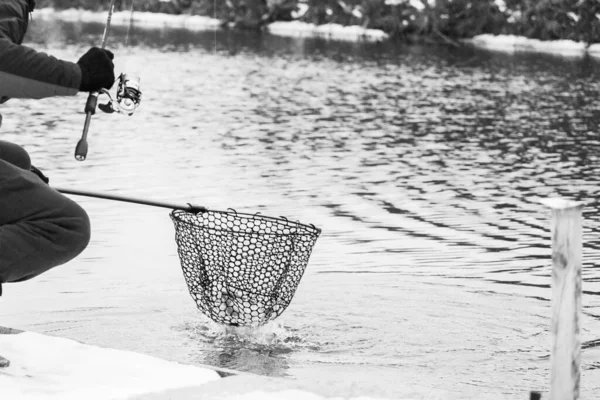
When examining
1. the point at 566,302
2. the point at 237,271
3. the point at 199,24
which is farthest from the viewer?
the point at 199,24

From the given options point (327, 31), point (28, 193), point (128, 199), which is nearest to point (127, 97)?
point (128, 199)

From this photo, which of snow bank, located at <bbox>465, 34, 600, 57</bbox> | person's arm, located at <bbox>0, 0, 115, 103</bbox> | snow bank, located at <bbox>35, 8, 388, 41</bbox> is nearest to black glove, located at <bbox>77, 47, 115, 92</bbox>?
person's arm, located at <bbox>0, 0, 115, 103</bbox>

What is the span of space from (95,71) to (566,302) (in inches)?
74.1

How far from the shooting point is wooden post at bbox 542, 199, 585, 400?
4.55 m

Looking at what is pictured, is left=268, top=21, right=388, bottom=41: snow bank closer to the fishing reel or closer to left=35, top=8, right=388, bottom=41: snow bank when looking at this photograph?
left=35, top=8, right=388, bottom=41: snow bank

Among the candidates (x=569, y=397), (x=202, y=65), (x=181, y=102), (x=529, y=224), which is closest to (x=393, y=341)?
(x=569, y=397)

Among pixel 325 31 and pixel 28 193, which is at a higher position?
pixel 28 193

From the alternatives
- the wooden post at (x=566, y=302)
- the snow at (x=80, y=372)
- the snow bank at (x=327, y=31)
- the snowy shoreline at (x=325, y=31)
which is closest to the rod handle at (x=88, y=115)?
the snow at (x=80, y=372)

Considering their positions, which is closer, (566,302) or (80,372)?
(566,302)

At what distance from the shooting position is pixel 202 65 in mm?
26844

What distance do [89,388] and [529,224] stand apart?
567 cm

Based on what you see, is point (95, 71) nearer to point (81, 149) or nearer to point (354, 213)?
point (81, 149)

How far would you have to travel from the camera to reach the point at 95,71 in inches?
198

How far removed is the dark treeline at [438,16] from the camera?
33.0 metres
